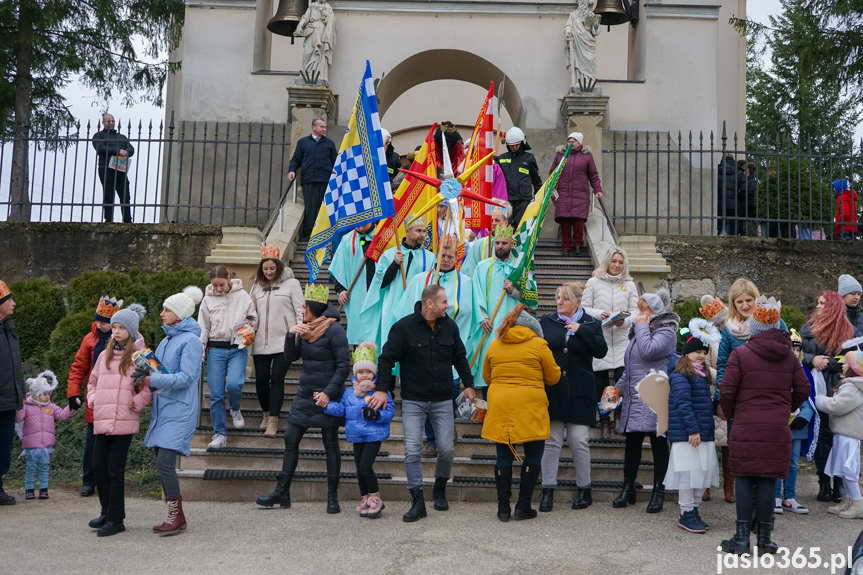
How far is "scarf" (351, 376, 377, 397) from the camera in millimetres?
7250

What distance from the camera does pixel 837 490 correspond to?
8.23 metres

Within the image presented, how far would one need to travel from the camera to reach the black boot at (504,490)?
23.6ft

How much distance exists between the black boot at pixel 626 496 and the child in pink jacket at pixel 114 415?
3.74 meters

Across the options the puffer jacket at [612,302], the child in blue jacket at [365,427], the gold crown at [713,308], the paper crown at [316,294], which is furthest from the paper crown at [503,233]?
the child in blue jacket at [365,427]

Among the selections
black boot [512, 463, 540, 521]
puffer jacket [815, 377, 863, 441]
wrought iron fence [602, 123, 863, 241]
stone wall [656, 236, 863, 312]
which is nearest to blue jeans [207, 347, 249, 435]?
black boot [512, 463, 540, 521]

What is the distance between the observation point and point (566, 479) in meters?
8.06

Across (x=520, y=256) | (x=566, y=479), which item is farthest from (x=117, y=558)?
(x=520, y=256)

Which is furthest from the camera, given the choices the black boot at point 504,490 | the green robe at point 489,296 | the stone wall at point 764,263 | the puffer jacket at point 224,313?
the stone wall at point 764,263

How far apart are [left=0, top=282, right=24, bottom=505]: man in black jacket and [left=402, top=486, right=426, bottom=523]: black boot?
346 cm

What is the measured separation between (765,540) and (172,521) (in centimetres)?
404

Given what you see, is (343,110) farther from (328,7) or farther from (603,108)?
(603,108)

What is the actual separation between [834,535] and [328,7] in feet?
39.3

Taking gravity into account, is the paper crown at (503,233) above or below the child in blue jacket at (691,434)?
above

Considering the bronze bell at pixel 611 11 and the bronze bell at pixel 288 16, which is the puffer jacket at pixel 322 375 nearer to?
the bronze bell at pixel 288 16
